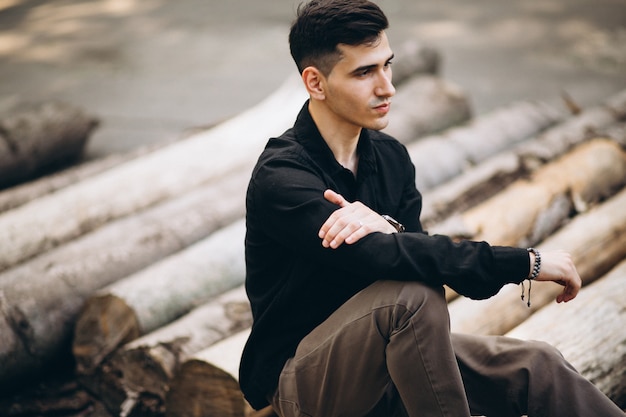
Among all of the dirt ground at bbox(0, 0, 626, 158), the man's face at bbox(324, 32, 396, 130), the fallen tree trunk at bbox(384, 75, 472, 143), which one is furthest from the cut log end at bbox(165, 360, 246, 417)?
the dirt ground at bbox(0, 0, 626, 158)

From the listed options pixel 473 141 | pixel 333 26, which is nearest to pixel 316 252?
pixel 333 26

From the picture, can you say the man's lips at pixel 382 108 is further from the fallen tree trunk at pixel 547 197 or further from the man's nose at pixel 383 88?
the fallen tree trunk at pixel 547 197

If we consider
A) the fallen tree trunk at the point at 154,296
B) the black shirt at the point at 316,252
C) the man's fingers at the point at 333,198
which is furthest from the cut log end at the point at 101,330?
the man's fingers at the point at 333,198

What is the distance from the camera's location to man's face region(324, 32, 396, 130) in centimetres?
241

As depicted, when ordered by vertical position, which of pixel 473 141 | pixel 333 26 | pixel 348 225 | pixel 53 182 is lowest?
pixel 473 141

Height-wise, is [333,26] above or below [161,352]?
above

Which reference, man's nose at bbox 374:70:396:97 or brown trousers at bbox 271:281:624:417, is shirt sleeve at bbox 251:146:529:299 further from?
man's nose at bbox 374:70:396:97

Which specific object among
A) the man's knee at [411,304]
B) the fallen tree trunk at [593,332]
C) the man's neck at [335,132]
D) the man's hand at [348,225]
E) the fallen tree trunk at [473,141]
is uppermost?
the man's neck at [335,132]

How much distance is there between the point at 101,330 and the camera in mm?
3451

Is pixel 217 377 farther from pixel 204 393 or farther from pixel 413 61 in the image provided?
pixel 413 61

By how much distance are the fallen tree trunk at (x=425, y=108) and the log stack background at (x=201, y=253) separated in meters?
0.03

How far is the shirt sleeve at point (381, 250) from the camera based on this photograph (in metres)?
2.17

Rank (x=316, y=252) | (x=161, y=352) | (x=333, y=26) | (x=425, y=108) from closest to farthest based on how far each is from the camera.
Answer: (x=316, y=252) → (x=333, y=26) → (x=161, y=352) → (x=425, y=108)

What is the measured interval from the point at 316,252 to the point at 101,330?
1587 millimetres
